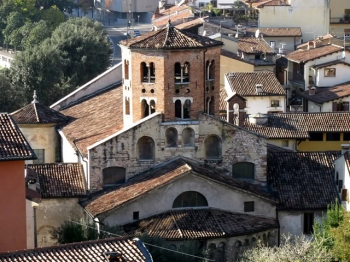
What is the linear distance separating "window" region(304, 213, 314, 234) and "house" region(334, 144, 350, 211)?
4.52 feet

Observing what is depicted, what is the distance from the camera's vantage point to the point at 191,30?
57.5m

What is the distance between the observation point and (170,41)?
51094mm

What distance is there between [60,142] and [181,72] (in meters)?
10.5

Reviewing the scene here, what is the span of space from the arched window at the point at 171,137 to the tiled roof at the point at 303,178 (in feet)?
14.2

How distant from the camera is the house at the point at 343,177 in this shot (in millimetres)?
50656

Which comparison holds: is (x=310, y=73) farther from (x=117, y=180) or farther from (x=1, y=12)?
(x=1, y=12)

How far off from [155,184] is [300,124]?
16.0 m

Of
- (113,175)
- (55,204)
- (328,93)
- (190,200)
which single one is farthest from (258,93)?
(190,200)

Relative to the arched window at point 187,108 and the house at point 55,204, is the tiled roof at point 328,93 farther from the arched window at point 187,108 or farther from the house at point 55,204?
the house at point 55,204

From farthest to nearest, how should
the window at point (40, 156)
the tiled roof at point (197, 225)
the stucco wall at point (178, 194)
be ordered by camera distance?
the window at point (40, 156)
the stucco wall at point (178, 194)
the tiled roof at point (197, 225)

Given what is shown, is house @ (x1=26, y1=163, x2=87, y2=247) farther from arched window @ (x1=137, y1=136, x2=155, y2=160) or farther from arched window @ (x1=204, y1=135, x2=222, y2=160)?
arched window @ (x1=204, y1=135, x2=222, y2=160)

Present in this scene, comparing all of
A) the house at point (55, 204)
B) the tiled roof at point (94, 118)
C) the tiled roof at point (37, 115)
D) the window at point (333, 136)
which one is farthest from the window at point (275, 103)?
the house at point (55, 204)

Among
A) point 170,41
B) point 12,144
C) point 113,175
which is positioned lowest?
point 113,175

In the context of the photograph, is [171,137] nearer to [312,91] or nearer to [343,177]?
[343,177]
